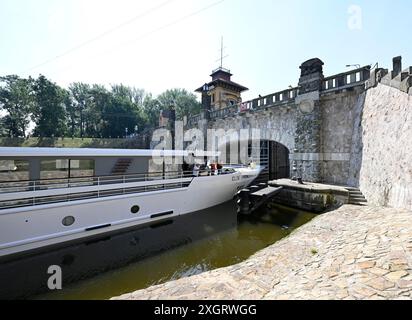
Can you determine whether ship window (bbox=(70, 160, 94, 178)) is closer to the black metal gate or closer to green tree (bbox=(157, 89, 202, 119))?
the black metal gate

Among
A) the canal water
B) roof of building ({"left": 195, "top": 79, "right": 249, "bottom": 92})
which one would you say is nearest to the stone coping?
the canal water

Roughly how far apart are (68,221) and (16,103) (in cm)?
4767

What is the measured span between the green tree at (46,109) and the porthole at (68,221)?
133 ft

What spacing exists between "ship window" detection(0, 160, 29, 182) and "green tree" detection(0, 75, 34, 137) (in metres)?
43.5

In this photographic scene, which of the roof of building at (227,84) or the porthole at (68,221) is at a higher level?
the roof of building at (227,84)

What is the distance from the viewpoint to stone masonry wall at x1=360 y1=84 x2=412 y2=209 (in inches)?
270

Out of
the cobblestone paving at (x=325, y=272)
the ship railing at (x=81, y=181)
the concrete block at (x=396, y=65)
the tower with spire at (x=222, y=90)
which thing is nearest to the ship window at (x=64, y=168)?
the ship railing at (x=81, y=181)

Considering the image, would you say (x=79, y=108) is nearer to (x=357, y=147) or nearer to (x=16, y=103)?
(x=16, y=103)

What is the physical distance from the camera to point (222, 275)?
16.1ft

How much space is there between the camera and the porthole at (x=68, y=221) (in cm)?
749

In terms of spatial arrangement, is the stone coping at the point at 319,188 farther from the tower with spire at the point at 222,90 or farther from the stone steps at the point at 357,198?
the tower with spire at the point at 222,90

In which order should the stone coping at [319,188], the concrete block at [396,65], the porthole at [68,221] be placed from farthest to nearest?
the stone coping at [319,188], the concrete block at [396,65], the porthole at [68,221]

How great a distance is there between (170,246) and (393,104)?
10.1 meters

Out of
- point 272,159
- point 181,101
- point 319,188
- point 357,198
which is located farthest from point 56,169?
point 181,101
